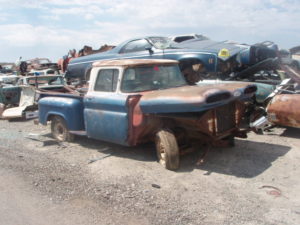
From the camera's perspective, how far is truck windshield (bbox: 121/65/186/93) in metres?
5.57

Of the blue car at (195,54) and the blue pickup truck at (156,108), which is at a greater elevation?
the blue car at (195,54)

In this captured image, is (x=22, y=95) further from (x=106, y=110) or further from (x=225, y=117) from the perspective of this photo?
(x=225, y=117)

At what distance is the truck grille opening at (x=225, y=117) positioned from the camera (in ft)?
16.5

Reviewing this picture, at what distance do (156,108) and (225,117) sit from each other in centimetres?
119

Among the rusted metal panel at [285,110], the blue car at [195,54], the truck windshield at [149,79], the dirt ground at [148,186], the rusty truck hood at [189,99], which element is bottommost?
the dirt ground at [148,186]

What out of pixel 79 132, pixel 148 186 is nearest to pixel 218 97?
pixel 148 186

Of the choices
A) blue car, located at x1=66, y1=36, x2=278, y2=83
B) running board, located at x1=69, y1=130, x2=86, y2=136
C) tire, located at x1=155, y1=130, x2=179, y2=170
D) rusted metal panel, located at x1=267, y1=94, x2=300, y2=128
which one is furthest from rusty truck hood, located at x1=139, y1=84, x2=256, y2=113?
blue car, located at x1=66, y1=36, x2=278, y2=83

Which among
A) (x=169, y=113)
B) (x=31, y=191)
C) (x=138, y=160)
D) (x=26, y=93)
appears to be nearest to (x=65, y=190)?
(x=31, y=191)

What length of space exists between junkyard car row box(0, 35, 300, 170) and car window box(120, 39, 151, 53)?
32mm

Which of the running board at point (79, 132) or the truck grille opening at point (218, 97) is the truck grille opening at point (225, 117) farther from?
the running board at point (79, 132)

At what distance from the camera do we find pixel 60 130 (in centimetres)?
732

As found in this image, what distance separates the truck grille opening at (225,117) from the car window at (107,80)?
6.00 feet

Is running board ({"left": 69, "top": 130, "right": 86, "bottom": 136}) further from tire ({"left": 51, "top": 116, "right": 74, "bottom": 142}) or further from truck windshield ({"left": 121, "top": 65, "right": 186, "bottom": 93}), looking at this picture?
truck windshield ({"left": 121, "top": 65, "right": 186, "bottom": 93})

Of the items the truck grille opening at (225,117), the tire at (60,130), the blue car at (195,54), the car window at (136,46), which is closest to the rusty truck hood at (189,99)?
the truck grille opening at (225,117)
